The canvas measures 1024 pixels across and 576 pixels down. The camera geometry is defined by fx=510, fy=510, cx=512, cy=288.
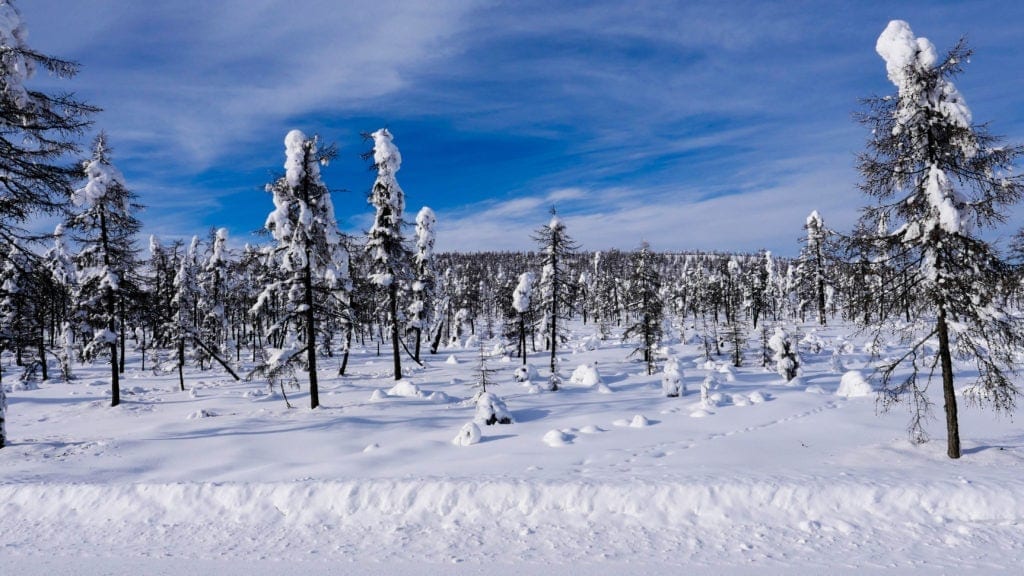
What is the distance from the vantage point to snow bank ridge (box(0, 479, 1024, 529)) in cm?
942

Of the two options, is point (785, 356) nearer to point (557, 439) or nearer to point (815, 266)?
point (557, 439)

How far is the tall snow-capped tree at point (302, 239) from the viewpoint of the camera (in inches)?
759

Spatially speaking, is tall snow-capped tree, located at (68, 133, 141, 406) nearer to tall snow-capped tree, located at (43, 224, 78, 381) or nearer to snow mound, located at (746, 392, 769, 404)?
tall snow-capped tree, located at (43, 224, 78, 381)

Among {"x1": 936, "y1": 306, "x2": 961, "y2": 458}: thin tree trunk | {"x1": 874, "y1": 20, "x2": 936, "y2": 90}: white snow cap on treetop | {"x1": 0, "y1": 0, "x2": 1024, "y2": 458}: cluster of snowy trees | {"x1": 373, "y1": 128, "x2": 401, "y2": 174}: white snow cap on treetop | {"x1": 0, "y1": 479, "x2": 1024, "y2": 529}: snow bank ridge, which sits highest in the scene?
{"x1": 373, "y1": 128, "x2": 401, "y2": 174}: white snow cap on treetop

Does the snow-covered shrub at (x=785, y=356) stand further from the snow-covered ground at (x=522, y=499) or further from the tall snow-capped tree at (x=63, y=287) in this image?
the tall snow-capped tree at (x=63, y=287)

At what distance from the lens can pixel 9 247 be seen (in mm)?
13938

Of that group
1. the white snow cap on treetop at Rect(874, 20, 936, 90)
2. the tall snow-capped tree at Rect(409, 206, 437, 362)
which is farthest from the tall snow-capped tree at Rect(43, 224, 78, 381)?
the white snow cap on treetop at Rect(874, 20, 936, 90)

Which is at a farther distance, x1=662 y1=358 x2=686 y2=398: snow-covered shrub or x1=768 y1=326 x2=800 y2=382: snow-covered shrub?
x1=768 y1=326 x2=800 y2=382: snow-covered shrub

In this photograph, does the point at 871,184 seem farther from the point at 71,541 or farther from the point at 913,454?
the point at 71,541

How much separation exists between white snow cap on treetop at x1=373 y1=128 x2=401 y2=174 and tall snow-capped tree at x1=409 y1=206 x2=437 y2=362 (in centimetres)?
1342

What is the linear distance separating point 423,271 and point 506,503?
33.1m

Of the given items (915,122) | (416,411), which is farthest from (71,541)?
(915,122)

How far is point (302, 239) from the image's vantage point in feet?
63.7

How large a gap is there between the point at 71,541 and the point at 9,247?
30.5 ft
